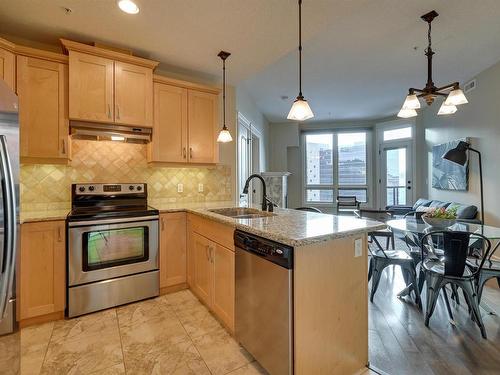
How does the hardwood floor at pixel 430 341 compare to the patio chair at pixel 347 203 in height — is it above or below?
below

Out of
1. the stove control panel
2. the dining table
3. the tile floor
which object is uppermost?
the stove control panel

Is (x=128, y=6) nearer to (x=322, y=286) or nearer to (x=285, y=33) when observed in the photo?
(x=285, y=33)

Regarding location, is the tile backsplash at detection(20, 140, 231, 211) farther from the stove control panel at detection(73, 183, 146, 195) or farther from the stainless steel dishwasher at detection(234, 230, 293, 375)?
the stainless steel dishwasher at detection(234, 230, 293, 375)

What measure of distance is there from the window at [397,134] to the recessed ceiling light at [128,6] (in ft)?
21.1

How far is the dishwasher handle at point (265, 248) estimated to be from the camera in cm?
142

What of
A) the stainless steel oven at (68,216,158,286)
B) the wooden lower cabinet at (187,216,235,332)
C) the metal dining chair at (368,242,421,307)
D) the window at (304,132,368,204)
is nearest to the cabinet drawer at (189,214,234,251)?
the wooden lower cabinet at (187,216,235,332)

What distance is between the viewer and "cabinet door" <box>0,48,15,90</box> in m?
2.17

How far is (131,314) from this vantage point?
2430mm

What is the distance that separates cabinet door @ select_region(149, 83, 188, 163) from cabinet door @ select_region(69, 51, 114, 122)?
0.48m

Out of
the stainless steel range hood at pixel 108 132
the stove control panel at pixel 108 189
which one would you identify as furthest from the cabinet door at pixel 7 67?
the stove control panel at pixel 108 189

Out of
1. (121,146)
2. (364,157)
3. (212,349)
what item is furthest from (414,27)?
(364,157)

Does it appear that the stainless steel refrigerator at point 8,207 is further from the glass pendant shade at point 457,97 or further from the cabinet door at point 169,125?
the glass pendant shade at point 457,97

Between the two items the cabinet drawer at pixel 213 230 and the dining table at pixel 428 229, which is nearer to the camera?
the cabinet drawer at pixel 213 230

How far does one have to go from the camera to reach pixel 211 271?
232 cm
